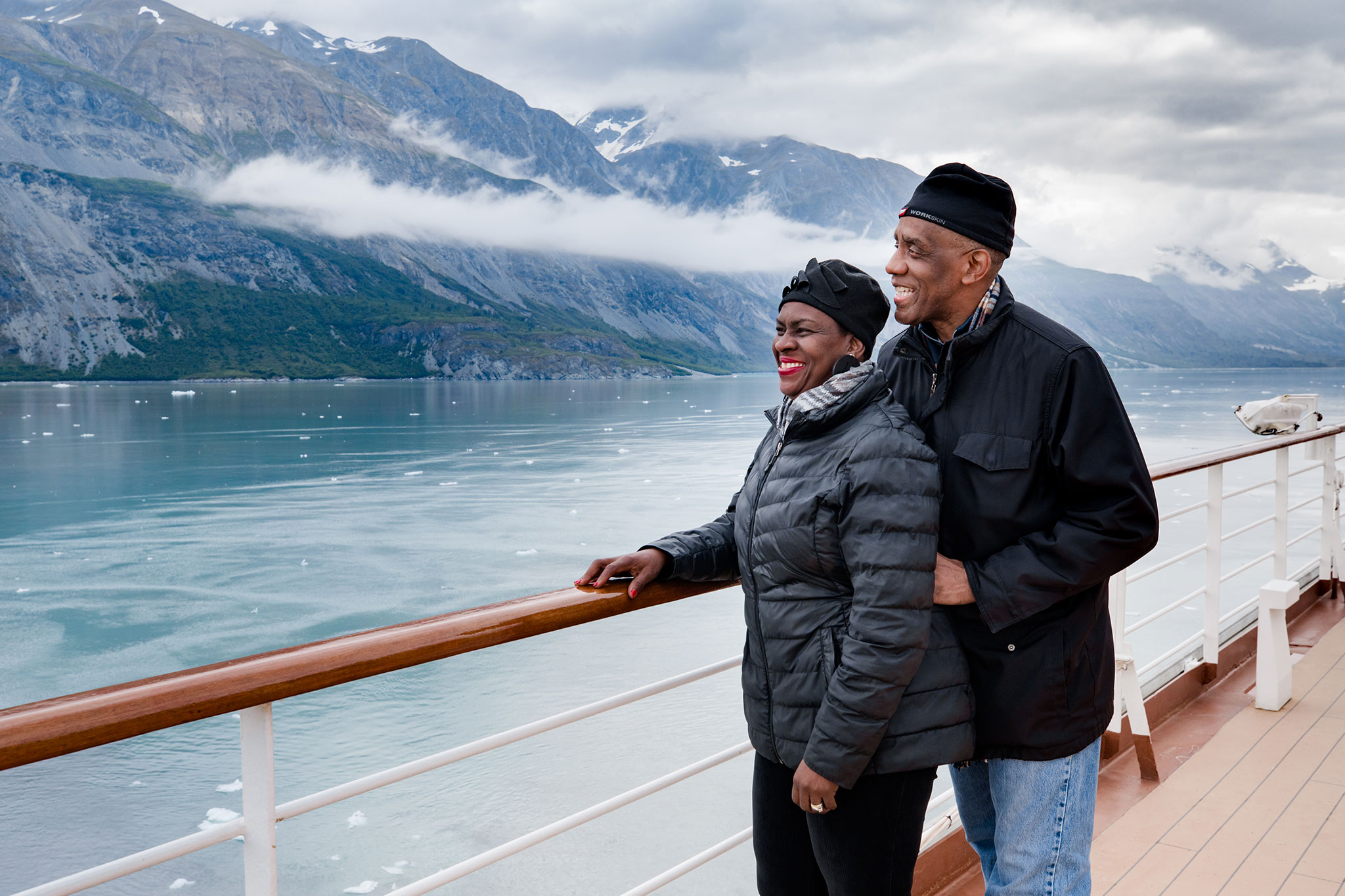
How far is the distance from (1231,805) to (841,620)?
1.61 meters

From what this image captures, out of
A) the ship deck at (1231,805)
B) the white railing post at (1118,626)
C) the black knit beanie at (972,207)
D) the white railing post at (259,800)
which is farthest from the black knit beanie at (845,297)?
the white railing post at (1118,626)

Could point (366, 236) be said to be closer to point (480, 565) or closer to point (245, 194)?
point (245, 194)

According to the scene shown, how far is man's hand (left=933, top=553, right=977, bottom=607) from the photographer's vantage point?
1060 millimetres

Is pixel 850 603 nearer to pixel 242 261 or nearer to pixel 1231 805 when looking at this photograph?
pixel 1231 805

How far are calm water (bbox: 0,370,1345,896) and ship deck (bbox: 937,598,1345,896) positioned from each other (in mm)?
3663

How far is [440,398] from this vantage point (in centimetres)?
5791

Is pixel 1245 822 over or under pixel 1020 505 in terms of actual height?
under

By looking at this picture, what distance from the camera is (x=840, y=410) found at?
107 centimetres

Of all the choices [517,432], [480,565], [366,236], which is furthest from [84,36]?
[480,565]

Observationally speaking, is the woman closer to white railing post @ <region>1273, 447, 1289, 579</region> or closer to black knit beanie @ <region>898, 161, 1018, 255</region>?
black knit beanie @ <region>898, 161, 1018, 255</region>

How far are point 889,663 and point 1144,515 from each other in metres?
0.33

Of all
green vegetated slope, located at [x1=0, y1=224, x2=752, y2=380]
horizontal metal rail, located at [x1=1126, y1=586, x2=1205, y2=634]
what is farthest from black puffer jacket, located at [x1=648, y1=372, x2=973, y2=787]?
green vegetated slope, located at [x1=0, y1=224, x2=752, y2=380]

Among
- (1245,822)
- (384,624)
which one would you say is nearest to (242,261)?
(384,624)

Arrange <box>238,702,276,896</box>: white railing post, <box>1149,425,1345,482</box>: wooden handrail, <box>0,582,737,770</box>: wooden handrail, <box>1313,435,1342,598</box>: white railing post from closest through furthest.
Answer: <box>0,582,737,770</box>: wooden handrail → <box>238,702,276,896</box>: white railing post → <box>1149,425,1345,482</box>: wooden handrail → <box>1313,435,1342,598</box>: white railing post
